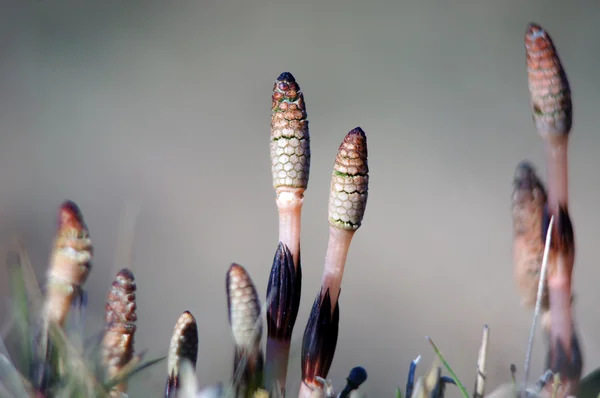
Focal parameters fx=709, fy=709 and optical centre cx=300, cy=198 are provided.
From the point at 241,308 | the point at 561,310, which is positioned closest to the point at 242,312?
the point at 241,308

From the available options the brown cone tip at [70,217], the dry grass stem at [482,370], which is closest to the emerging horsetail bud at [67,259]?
the brown cone tip at [70,217]

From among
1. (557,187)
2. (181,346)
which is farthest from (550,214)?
(181,346)

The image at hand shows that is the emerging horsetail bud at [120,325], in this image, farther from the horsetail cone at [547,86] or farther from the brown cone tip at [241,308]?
the horsetail cone at [547,86]

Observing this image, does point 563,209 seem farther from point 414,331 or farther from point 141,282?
point 141,282

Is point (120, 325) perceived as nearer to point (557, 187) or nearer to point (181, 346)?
point (181, 346)

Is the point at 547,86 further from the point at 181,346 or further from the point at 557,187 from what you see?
the point at 181,346

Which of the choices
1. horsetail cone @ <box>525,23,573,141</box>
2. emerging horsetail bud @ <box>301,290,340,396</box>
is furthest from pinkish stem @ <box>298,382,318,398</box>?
horsetail cone @ <box>525,23,573,141</box>

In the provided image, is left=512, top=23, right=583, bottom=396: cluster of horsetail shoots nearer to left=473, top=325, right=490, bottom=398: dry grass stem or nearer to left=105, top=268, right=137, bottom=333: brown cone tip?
left=473, top=325, right=490, bottom=398: dry grass stem

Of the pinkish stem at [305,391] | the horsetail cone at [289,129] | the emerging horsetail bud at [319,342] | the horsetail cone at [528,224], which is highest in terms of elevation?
the horsetail cone at [289,129]
